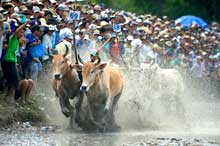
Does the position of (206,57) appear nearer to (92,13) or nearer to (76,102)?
(92,13)

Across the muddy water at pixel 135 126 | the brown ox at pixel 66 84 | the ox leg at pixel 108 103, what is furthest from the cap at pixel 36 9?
the ox leg at pixel 108 103

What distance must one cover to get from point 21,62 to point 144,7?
3677 cm

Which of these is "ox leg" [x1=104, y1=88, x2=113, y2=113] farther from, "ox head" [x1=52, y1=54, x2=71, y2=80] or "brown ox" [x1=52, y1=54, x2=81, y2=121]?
"ox head" [x1=52, y1=54, x2=71, y2=80]

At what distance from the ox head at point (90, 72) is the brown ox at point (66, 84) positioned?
486 millimetres

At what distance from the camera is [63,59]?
18391 millimetres

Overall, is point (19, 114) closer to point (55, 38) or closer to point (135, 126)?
point (135, 126)

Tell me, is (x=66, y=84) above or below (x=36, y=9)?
below

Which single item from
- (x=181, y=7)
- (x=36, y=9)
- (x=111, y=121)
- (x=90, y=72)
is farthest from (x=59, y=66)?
(x=181, y=7)

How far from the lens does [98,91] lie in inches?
715

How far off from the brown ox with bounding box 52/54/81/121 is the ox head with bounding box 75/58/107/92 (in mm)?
486

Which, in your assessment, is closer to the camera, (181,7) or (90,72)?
(90,72)

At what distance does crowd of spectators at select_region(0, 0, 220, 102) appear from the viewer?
61.4 ft

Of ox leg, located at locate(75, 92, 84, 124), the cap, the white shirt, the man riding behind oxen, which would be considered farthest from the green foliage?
ox leg, located at locate(75, 92, 84, 124)

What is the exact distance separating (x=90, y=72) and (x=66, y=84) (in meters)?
0.92
